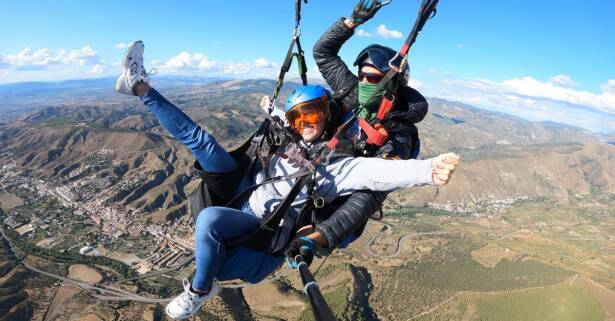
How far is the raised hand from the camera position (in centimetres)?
289

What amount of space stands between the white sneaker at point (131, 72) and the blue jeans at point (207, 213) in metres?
0.18

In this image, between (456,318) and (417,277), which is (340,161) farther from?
(417,277)

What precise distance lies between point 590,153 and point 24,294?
704ft

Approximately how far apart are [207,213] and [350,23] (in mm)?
3117

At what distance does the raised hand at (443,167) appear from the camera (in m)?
2.89

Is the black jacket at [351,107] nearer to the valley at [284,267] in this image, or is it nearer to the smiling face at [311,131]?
the smiling face at [311,131]

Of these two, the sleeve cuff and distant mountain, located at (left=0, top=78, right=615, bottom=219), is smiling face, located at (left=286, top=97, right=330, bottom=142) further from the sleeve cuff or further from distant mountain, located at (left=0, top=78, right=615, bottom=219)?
distant mountain, located at (left=0, top=78, right=615, bottom=219)

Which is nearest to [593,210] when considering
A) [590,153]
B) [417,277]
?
[590,153]

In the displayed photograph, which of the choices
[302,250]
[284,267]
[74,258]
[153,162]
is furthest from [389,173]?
[153,162]

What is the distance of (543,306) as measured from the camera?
42875 millimetres

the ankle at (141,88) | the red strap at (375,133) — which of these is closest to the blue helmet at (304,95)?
the red strap at (375,133)

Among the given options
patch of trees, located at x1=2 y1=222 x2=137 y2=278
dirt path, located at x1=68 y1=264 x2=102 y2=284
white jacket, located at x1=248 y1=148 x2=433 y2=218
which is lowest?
patch of trees, located at x1=2 y1=222 x2=137 y2=278

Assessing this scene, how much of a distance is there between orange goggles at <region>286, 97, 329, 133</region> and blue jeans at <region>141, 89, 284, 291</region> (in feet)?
2.90

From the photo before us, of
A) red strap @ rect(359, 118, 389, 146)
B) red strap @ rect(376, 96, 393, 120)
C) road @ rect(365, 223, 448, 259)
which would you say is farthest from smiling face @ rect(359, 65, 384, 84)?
road @ rect(365, 223, 448, 259)
